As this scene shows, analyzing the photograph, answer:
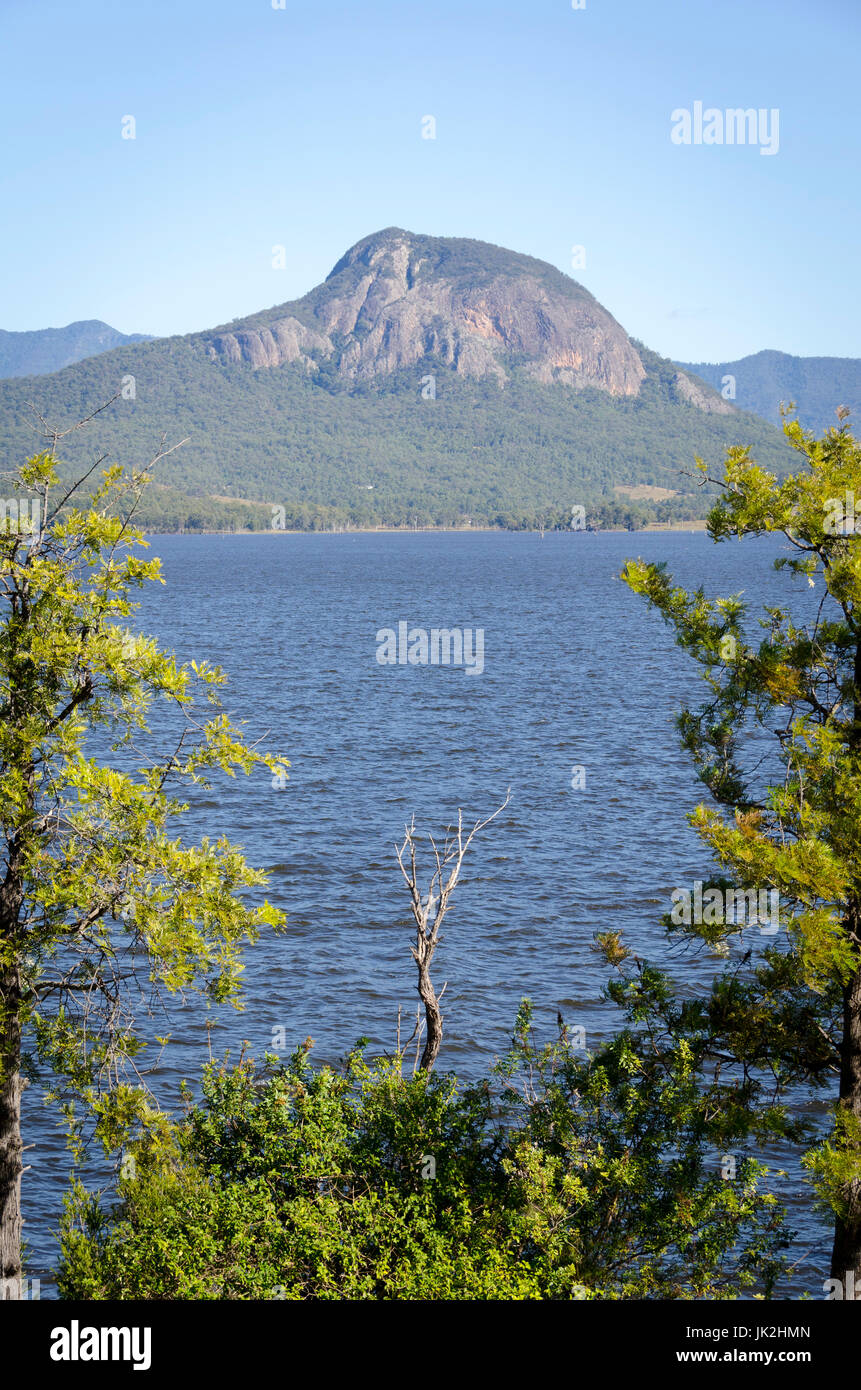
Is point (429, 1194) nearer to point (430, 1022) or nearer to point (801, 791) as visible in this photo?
point (430, 1022)

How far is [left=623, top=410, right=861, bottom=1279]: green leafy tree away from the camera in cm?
960

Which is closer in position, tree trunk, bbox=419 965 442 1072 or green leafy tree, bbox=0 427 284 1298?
green leafy tree, bbox=0 427 284 1298

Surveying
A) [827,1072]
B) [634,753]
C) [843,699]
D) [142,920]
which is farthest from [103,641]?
[634,753]

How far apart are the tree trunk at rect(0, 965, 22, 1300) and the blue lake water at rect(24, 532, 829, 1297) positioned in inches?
162

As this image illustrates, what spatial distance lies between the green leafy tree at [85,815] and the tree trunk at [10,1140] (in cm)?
1

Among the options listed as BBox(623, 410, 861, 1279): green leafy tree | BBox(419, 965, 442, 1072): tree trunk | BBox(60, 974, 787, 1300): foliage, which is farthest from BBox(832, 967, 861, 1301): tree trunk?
BBox(419, 965, 442, 1072): tree trunk

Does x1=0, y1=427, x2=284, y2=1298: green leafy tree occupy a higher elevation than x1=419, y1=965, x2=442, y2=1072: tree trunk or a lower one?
higher

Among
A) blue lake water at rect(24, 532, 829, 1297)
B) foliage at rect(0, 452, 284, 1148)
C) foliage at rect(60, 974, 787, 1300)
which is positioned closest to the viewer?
foliage at rect(60, 974, 787, 1300)

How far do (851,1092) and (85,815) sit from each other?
756 centimetres

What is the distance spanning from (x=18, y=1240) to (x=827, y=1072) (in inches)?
323

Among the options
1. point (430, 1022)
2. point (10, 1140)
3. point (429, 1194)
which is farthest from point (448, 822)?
point (10, 1140)

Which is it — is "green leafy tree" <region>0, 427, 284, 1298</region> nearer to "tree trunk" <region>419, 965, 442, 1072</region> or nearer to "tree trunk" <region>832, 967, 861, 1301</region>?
"tree trunk" <region>419, 965, 442, 1072</region>

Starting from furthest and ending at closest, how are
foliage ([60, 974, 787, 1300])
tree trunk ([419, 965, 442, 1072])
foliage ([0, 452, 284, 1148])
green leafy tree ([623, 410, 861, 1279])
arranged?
1. tree trunk ([419, 965, 442, 1072])
2. foliage ([0, 452, 284, 1148])
3. foliage ([60, 974, 787, 1300])
4. green leafy tree ([623, 410, 861, 1279])

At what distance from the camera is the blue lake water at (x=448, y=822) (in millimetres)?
21609
